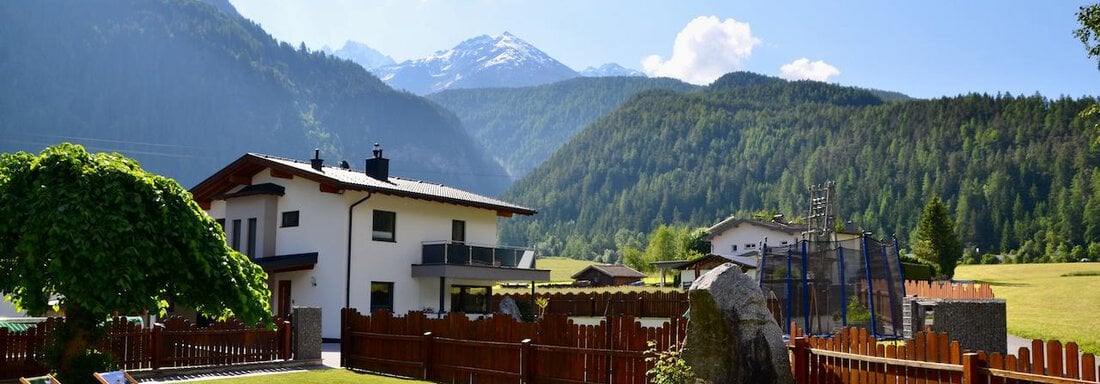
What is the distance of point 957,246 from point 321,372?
71569mm

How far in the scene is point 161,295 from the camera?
12727 mm

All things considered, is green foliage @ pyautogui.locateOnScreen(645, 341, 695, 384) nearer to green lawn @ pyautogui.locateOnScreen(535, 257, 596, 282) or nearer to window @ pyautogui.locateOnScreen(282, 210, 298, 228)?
window @ pyautogui.locateOnScreen(282, 210, 298, 228)

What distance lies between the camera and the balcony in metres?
35.8

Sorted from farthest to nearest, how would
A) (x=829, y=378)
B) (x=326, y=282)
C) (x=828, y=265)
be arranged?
1. (x=326, y=282)
2. (x=828, y=265)
3. (x=829, y=378)

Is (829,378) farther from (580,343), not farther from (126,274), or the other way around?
(126,274)

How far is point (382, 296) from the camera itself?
35062 millimetres

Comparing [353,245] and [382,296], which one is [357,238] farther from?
[382,296]

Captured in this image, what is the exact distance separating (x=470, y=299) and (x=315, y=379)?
19.7 m

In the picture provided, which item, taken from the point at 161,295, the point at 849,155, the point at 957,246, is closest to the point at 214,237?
the point at 161,295

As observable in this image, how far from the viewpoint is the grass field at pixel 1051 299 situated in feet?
100

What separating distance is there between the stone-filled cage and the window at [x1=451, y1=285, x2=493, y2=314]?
50.0 ft

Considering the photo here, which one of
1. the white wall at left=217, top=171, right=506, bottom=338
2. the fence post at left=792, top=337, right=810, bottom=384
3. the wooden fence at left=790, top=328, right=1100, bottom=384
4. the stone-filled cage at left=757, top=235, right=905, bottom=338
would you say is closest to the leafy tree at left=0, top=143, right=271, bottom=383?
the fence post at left=792, top=337, right=810, bottom=384

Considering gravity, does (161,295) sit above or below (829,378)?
above

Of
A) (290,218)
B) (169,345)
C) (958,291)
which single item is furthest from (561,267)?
(169,345)
